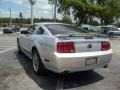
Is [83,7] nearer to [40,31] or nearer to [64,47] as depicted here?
[40,31]

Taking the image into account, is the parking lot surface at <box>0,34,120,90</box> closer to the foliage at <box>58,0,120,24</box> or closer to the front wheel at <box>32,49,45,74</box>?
the front wheel at <box>32,49,45,74</box>

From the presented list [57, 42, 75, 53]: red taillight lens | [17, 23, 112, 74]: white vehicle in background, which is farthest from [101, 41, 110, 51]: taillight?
[57, 42, 75, 53]: red taillight lens

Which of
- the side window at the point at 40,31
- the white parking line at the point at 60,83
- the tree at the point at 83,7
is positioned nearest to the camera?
the white parking line at the point at 60,83

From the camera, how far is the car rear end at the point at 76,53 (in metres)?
6.29

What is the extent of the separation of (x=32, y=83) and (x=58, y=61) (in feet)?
3.39

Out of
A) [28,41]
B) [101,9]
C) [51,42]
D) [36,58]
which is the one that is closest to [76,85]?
[51,42]

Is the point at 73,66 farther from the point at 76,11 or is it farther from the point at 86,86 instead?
the point at 76,11

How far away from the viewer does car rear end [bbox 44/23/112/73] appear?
248 inches

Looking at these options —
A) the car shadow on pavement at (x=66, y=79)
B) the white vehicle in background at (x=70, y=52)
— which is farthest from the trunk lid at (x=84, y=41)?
the car shadow on pavement at (x=66, y=79)

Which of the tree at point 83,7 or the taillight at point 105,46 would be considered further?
the tree at point 83,7

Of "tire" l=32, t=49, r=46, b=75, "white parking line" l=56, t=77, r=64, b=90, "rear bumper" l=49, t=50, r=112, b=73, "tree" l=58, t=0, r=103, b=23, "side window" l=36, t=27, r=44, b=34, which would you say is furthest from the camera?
Answer: "tree" l=58, t=0, r=103, b=23

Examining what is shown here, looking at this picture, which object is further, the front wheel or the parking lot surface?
the front wheel

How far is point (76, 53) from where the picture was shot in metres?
6.41

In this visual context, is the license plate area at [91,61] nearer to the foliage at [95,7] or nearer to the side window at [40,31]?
the side window at [40,31]
